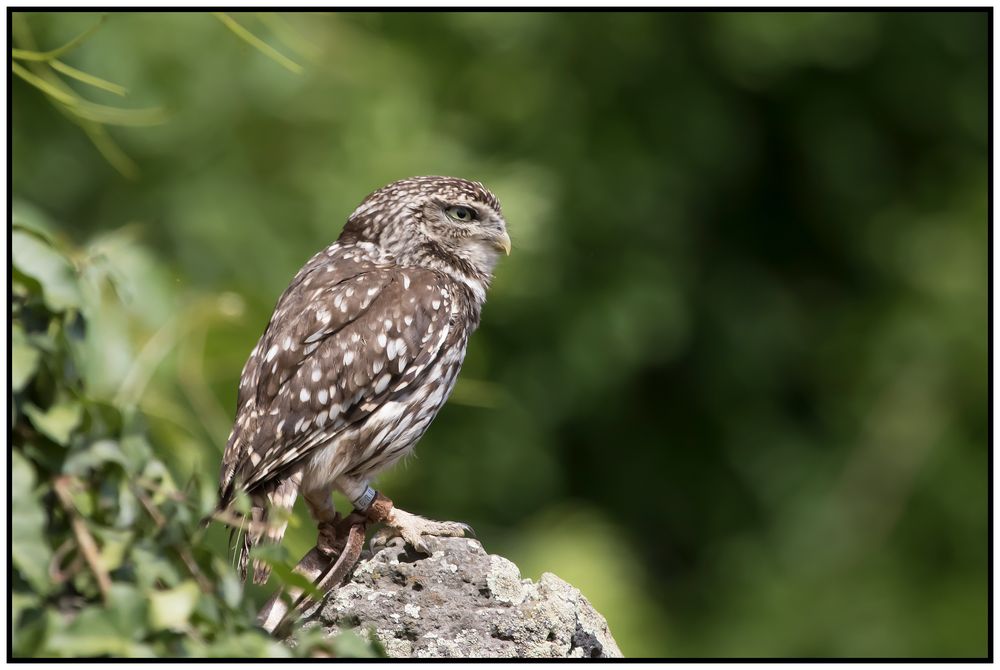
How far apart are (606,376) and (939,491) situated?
3108mm

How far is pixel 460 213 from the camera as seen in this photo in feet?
14.5

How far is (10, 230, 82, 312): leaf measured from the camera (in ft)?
6.22

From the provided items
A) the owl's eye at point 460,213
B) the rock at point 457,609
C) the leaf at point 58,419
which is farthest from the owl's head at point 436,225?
the leaf at point 58,419

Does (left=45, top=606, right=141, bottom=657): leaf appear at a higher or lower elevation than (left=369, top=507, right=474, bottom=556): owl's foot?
lower

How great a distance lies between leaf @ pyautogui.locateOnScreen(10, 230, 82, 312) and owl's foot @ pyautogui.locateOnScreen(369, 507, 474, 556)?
5.56 ft

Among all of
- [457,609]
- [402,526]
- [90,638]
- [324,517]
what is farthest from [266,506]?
[90,638]

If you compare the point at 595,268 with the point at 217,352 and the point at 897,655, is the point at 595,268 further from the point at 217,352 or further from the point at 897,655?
the point at 217,352

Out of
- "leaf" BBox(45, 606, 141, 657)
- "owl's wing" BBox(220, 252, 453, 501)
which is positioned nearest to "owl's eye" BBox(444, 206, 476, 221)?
"owl's wing" BBox(220, 252, 453, 501)

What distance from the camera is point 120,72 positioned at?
22.4 feet

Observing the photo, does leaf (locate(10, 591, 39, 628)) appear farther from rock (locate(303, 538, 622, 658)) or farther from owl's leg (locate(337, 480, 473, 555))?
owl's leg (locate(337, 480, 473, 555))

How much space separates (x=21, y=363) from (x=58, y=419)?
0.09 metres

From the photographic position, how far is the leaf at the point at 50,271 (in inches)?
74.7

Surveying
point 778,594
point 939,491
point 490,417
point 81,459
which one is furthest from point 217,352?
point 939,491

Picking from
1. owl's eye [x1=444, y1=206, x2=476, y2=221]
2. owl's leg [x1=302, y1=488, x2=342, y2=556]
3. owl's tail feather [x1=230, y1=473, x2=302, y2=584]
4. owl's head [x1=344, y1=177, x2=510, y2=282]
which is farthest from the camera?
owl's eye [x1=444, y1=206, x2=476, y2=221]
